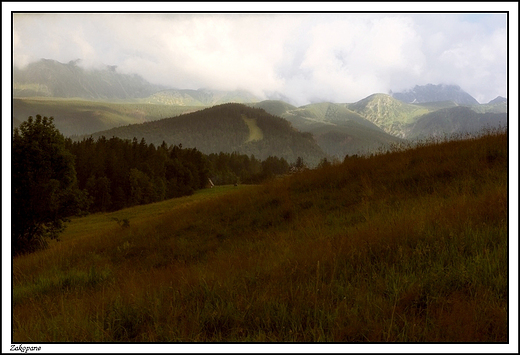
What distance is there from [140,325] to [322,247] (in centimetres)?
264

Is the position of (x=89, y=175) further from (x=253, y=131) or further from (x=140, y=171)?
(x=253, y=131)

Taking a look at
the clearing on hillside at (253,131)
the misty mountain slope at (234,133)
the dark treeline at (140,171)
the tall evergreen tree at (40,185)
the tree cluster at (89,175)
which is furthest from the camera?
the clearing on hillside at (253,131)

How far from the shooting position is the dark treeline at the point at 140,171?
59.1m

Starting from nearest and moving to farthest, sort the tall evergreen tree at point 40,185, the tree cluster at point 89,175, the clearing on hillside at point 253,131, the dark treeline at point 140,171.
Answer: the tall evergreen tree at point 40,185
the tree cluster at point 89,175
the dark treeline at point 140,171
the clearing on hillside at point 253,131

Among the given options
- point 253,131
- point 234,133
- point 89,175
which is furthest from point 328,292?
point 234,133

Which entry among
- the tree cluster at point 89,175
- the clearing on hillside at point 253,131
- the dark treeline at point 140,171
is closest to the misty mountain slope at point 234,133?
the clearing on hillside at point 253,131

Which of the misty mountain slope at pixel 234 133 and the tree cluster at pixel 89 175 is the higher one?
the misty mountain slope at pixel 234 133

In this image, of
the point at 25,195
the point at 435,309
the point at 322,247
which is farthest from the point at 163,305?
the point at 25,195

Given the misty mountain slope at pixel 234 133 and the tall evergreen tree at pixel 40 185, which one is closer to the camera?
the tall evergreen tree at pixel 40 185

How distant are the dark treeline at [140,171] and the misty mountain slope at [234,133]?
47.0 m

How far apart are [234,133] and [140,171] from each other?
101 meters

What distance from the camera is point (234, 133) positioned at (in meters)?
166

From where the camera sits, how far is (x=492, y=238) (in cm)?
375

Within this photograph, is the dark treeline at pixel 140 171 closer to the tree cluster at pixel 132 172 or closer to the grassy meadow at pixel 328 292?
the tree cluster at pixel 132 172
